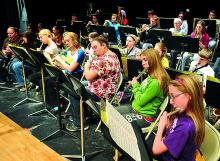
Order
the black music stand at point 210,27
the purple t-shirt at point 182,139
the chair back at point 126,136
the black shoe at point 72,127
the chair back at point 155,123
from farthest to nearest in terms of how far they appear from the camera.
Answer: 1. the black music stand at point 210,27
2. the black shoe at point 72,127
3. the chair back at point 155,123
4. the purple t-shirt at point 182,139
5. the chair back at point 126,136

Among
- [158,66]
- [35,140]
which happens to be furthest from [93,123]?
[158,66]

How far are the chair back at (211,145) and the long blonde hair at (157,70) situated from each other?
0.94 m

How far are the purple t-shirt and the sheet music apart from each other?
27cm

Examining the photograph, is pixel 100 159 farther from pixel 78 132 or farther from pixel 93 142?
pixel 78 132

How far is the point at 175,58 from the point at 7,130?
3.96m

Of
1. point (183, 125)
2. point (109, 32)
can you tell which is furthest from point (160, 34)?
point (183, 125)

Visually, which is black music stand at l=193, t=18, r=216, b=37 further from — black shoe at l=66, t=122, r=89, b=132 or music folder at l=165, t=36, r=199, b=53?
black shoe at l=66, t=122, r=89, b=132

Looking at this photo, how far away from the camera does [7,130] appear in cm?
407

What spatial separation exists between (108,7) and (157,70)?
9747 millimetres

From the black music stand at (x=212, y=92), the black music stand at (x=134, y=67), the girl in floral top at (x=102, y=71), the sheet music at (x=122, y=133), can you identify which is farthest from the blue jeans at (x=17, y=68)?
the sheet music at (x=122, y=133)

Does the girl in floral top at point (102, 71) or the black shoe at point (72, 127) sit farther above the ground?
the girl in floral top at point (102, 71)

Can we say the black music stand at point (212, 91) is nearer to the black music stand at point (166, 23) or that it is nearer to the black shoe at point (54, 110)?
the black shoe at point (54, 110)

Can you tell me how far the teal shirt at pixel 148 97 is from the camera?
286cm

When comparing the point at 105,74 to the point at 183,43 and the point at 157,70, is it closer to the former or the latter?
the point at 157,70
